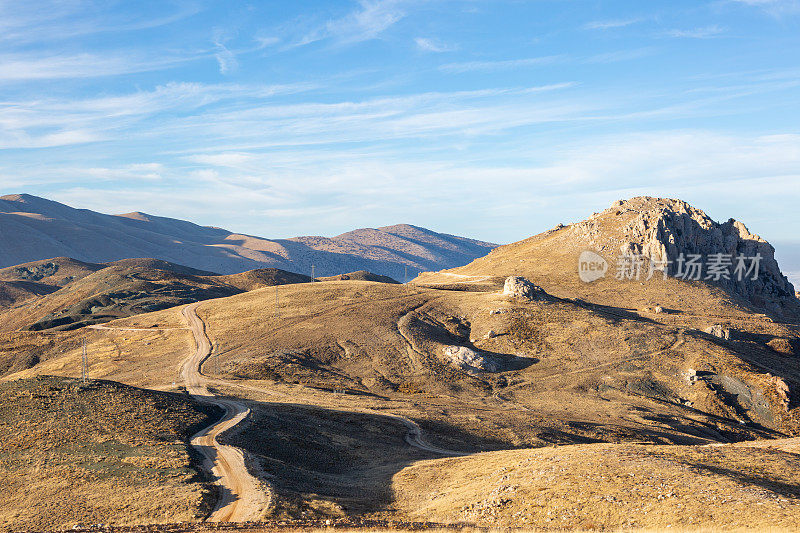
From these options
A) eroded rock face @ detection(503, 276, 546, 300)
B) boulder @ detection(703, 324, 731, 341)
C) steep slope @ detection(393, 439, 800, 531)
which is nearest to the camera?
steep slope @ detection(393, 439, 800, 531)

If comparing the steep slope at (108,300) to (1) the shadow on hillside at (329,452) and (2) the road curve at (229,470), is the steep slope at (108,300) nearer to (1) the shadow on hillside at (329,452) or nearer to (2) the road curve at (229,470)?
(2) the road curve at (229,470)

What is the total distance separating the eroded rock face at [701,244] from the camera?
145750mm

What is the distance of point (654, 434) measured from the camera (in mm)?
66750

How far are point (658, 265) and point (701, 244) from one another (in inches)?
595

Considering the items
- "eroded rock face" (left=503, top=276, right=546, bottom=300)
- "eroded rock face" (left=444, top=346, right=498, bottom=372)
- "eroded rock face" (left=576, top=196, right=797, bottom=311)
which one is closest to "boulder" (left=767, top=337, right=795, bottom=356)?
"eroded rock face" (left=576, top=196, right=797, bottom=311)

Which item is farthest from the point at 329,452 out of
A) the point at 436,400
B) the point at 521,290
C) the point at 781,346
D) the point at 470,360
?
the point at 781,346

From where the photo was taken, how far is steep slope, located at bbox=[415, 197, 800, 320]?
136 m

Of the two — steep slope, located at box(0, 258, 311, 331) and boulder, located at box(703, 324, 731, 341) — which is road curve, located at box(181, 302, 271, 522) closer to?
steep slope, located at box(0, 258, 311, 331)

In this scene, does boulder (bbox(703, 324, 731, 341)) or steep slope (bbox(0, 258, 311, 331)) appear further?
steep slope (bbox(0, 258, 311, 331))

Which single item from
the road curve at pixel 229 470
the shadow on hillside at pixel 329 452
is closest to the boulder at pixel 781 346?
the shadow on hillside at pixel 329 452

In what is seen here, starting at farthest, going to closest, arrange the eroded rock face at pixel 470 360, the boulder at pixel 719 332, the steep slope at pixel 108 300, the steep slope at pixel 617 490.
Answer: the steep slope at pixel 108 300 < the boulder at pixel 719 332 < the eroded rock face at pixel 470 360 < the steep slope at pixel 617 490

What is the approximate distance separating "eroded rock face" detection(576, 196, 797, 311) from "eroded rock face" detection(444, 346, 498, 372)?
70896 millimetres

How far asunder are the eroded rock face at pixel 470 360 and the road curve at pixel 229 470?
39.3m

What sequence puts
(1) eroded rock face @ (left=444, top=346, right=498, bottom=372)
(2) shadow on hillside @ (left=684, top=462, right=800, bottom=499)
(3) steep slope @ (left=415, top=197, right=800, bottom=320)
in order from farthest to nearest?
(3) steep slope @ (left=415, top=197, right=800, bottom=320) < (1) eroded rock face @ (left=444, top=346, right=498, bottom=372) < (2) shadow on hillside @ (left=684, top=462, right=800, bottom=499)
